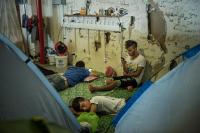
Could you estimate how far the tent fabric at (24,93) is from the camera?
1.86 metres

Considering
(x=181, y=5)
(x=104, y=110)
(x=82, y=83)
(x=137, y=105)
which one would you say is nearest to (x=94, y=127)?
(x=104, y=110)

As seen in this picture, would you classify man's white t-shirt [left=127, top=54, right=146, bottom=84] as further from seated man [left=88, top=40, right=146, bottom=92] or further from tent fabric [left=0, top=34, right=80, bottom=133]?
tent fabric [left=0, top=34, right=80, bottom=133]

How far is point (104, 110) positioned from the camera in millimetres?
2654

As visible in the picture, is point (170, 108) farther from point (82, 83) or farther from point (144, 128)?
point (82, 83)

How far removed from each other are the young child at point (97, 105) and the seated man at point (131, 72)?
1.56 ft

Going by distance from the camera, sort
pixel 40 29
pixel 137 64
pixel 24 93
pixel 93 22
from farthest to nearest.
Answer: pixel 40 29
pixel 93 22
pixel 137 64
pixel 24 93

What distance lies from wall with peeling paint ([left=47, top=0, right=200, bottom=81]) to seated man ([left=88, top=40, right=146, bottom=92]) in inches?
7.4

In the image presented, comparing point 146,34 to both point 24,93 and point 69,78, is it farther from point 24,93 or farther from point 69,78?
point 24,93

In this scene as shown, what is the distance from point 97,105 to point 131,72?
2.79ft

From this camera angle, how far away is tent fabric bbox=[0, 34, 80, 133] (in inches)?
73.4

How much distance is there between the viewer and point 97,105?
2.65 m

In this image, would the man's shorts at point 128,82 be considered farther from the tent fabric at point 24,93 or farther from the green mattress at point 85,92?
the tent fabric at point 24,93

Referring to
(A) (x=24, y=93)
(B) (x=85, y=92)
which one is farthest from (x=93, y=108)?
(A) (x=24, y=93)

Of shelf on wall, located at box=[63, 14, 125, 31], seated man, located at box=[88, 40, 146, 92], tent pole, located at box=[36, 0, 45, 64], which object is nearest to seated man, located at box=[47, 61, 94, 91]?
seated man, located at box=[88, 40, 146, 92]
